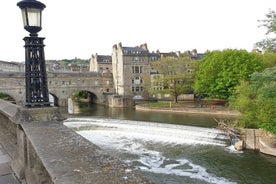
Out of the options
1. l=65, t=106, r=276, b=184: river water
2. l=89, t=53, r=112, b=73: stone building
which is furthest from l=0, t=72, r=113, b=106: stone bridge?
l=65, t=106, r=276, b=184: river water

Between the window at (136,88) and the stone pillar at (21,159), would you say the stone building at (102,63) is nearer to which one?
the window at (136,88)

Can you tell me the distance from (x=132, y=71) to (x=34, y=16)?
2200 inches

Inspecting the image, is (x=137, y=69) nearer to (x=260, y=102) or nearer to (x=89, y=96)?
(x=89, y=96)

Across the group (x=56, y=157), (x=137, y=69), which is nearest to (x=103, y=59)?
(x=137, y=69)

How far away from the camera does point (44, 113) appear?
23.9 ft

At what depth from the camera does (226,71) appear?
42.3m

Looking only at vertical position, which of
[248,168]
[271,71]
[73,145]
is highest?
[271,71]

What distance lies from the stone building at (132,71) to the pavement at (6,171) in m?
52.8

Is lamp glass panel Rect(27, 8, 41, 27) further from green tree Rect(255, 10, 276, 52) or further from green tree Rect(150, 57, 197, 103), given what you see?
green tree Rect(150, 57, 197, 103)

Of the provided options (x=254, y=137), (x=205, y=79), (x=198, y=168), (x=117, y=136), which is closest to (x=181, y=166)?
(x=198, y=168)

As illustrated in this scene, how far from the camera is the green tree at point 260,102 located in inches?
537

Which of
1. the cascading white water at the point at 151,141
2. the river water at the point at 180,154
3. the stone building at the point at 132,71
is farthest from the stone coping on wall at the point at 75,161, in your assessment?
the stone building at the point at 132,71

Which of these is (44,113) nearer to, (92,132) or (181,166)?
(181,166)

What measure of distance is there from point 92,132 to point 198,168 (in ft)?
44.4
